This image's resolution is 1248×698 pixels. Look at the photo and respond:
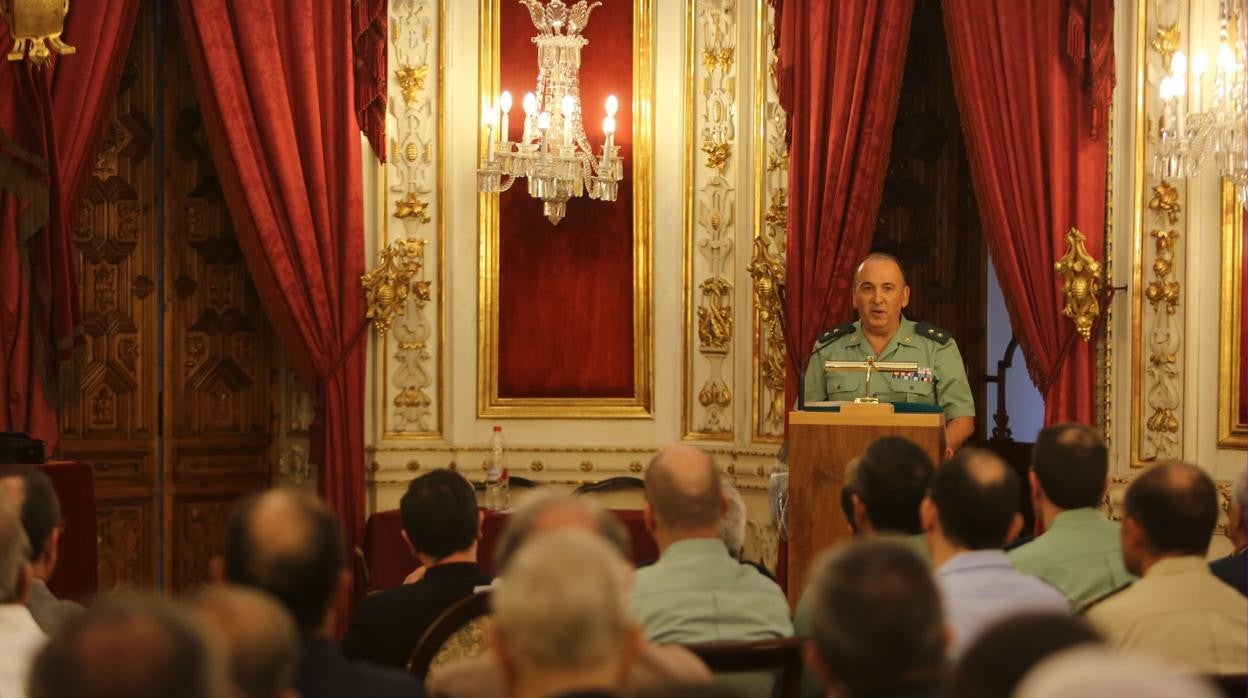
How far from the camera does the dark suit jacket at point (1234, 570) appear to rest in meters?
3.96

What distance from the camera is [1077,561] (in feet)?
12.5

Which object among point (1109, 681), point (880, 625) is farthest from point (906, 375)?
point (1109, 681)

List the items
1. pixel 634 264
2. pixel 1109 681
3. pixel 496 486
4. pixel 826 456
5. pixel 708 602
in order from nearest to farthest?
pixel 1109 681
pixel 708 602
pixel 826 456
pixel 496 486
pixel 634 264

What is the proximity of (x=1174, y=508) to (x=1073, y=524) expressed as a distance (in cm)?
48

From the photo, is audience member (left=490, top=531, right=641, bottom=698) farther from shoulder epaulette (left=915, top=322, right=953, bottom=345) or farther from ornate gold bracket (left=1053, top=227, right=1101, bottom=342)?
ornate gold bracket (left=1053, top=227, right=1101, bottom=342)

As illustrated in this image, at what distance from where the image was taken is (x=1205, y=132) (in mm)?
5672

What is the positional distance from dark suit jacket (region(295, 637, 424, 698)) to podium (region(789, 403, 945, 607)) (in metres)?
2.74

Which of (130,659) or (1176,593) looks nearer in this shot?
(130,659)

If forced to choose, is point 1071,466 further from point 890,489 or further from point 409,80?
point 409,80

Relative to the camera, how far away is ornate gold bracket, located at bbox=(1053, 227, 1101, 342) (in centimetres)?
631

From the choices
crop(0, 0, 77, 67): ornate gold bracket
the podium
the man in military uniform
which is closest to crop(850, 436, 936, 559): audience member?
the podium

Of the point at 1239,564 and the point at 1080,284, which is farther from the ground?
the point at 1080,284

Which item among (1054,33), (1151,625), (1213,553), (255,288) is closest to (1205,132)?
(1054,33)

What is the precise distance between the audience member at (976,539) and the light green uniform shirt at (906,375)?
8.71 ft
